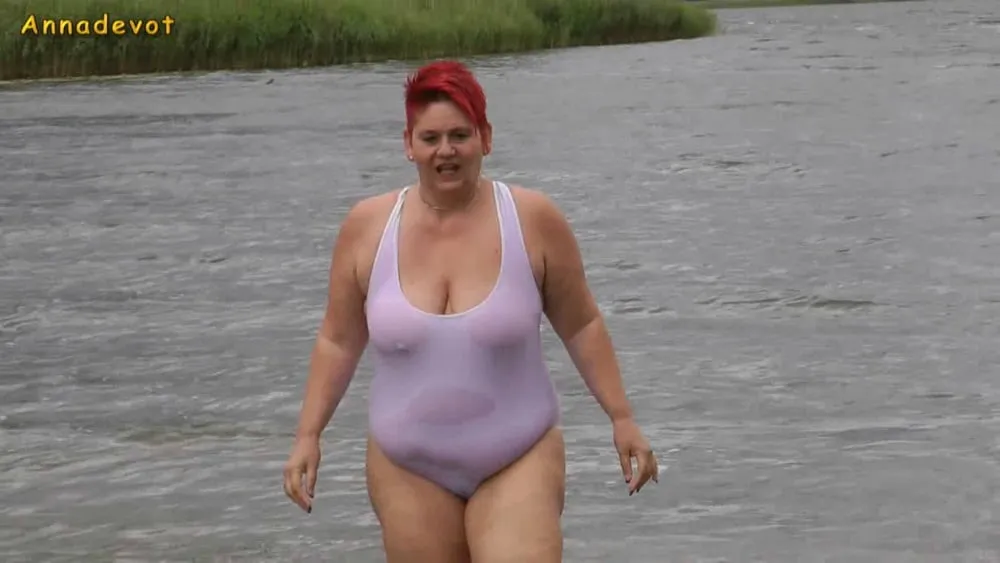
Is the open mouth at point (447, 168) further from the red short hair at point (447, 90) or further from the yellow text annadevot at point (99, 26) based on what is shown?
the yellow text annadevot at point (99, 26)

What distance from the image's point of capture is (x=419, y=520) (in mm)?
4852

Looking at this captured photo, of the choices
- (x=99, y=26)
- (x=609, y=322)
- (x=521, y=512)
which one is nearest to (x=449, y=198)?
(x=521, y=512)

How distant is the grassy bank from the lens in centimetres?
3588

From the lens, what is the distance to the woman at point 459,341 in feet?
15.7

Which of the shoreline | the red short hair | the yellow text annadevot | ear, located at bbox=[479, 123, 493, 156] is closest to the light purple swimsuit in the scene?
ear, located at bbox=[479, 123, 493, 156]

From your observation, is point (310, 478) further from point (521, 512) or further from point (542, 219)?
point (542, 219)

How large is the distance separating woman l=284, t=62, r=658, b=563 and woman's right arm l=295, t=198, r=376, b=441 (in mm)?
38

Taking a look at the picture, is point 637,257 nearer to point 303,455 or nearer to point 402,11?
point 303,455

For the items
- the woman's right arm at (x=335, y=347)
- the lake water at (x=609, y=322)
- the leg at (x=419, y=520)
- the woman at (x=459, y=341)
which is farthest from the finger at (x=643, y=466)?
the lake water at (x=609, y=322)

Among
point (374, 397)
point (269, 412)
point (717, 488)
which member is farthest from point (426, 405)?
point (269, 412)

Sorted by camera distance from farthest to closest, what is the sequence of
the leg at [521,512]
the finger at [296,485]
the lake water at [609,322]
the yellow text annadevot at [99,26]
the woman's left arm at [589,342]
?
the yellow text annadevot at [99,26] < the lake water at [609,322] < the finger at [296,485] < the woman's left arm at [589,342] < the leg at [521,512]

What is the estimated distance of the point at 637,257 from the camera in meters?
15.2

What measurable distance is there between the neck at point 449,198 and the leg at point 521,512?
0.58 metres

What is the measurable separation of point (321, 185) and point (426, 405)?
15.7 meters
